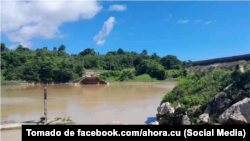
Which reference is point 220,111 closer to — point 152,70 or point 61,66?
point 61,66

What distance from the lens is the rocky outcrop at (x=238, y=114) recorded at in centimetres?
708

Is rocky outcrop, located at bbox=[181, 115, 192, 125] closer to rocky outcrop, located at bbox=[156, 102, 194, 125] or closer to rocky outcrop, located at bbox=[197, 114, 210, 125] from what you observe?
rocky outcrop, located at bbox=[156, 102, 194, 125]

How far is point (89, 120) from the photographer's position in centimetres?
1252

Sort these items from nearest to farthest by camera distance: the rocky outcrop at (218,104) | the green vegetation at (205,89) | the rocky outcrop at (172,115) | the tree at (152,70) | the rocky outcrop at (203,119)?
the rocky outcrop at (203,119) < the rocky outcrop at (218,104) < the green vegetation at (205,89) < the rocky outcrop at (172,115) < the tree at (152,70)

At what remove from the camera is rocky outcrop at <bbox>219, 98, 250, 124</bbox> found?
23.2 ft

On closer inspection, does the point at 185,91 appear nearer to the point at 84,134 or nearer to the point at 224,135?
the point at 224,135

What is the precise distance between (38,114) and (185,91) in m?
9.29

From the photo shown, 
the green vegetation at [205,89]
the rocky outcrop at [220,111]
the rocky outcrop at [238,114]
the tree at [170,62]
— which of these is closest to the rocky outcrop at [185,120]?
the rocky outcrop at [220,111]

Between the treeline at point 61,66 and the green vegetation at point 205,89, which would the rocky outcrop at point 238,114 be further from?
the treeline at point 61,66

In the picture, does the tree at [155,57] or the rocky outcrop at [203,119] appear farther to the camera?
the tree at [155,57]

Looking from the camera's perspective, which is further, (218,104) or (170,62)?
(170,62)

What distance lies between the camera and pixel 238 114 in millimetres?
7199

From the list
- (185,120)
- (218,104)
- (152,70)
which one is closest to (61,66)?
(152,70)

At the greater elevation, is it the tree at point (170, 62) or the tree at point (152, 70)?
the tree at point (170, 62)
